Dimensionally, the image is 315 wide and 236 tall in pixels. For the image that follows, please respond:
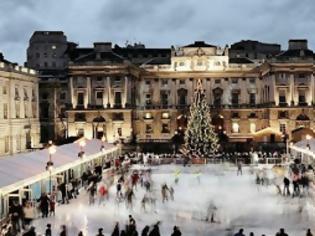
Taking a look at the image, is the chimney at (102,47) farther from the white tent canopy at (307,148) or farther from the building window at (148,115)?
the white tent canopy at (307,148)

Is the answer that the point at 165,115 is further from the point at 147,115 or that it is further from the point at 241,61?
the point at 241,61

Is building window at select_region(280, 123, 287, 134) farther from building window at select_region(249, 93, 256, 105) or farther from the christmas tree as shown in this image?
the christmas tree

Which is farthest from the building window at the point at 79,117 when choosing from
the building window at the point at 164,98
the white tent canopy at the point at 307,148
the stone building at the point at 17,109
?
the white tent canopy at the point at 307,148

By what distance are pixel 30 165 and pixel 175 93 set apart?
63.9 meters

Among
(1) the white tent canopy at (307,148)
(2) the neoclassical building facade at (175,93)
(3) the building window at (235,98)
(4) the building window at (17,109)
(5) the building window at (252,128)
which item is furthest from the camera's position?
(3) the building window at (235,98)

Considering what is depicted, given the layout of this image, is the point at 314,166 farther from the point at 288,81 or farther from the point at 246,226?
the point at 288,81

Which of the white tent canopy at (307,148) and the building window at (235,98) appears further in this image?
the building window at (235,98)

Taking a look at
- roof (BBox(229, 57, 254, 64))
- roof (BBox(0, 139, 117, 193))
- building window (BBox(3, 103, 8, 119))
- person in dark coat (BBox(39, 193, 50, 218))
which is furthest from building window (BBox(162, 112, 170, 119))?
person in dark coat (BBox(39, 193, 50, 218))

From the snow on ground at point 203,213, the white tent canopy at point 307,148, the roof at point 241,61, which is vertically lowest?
the snow on ground at point 203,213

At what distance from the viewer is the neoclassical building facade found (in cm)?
9012

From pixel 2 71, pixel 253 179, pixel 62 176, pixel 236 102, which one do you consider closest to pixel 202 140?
pixel 253 179

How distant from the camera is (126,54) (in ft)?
371

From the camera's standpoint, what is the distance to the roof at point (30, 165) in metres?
29.6

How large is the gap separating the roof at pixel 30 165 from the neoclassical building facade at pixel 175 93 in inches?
1601
